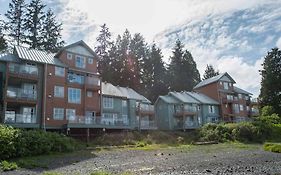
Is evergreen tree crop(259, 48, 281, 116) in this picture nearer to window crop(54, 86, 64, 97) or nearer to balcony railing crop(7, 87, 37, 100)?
window crop(54, 86, 64, 97)

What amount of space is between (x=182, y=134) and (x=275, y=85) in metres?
35.6

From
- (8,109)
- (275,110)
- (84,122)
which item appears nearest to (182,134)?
(84,122)

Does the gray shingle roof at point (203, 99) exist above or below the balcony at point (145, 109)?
above

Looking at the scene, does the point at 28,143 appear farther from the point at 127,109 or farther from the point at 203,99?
the point at 203,99

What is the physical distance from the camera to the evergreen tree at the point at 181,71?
82.1 meters

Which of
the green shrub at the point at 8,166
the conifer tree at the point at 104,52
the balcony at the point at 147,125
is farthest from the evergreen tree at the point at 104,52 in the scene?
the green shrub at the point at 8,166

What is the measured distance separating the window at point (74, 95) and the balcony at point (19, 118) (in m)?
6.67

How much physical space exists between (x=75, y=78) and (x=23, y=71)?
8.07m

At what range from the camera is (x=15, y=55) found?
40719 mm

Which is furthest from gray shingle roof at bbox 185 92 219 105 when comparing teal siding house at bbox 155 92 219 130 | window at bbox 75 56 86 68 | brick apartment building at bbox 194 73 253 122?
window at bbox 75 56 86 68

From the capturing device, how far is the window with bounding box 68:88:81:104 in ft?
142

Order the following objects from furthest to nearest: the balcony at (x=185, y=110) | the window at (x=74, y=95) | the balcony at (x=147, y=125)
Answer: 1. the balcony at (x=185, y=110)
2. the balcony at (x=147, y=125)
3. the window at (x=74, y=95)

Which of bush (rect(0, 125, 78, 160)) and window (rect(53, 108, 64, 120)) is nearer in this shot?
bush (rect(0, 125, 78, 160))

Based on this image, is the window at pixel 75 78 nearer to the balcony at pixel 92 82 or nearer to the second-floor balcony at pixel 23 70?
the balcony at pixel 92 82
